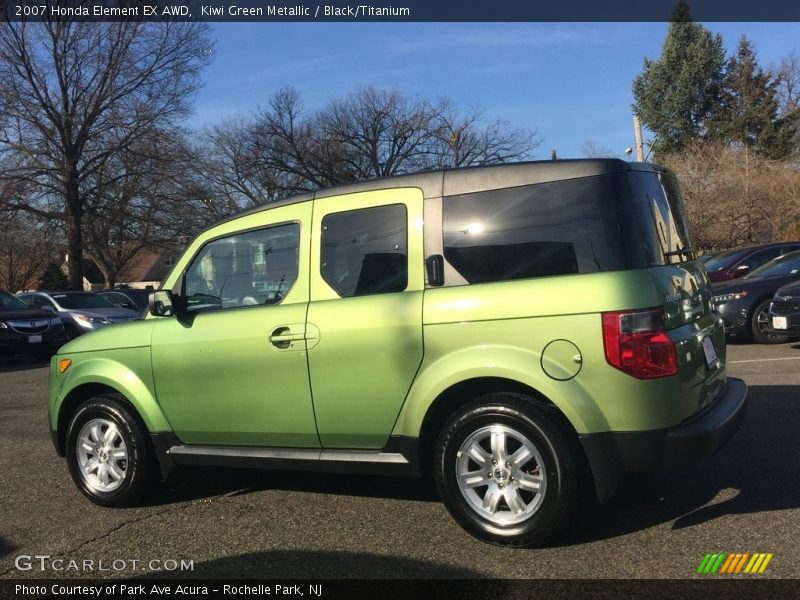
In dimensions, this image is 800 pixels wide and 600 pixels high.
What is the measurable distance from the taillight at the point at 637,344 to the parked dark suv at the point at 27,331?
1366cm

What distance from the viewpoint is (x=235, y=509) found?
15.6 ft

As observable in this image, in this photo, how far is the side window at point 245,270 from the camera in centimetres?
458

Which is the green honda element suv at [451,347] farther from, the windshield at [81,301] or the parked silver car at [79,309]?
the windshield at [81,301]

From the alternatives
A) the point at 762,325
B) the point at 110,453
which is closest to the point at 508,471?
the point at 110,453

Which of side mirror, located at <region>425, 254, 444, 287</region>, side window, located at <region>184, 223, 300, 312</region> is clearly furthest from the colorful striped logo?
side window, located at <region>184, 223, 300, 312</region>

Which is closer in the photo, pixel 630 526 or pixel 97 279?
pixel 630 526

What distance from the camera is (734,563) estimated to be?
3.52 metres

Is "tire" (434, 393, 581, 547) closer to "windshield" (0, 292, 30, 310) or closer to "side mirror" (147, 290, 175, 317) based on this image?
"side mirror" (147, 290, 175, 317)

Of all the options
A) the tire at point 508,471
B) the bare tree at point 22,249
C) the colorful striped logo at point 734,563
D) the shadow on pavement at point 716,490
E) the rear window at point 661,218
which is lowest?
the colorful striped logo at point 734,563

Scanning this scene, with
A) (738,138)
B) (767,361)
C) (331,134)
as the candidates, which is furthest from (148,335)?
(738,138)

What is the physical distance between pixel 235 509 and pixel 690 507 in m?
2.74

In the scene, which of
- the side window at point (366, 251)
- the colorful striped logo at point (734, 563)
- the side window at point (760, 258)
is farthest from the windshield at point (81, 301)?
the colorful striped logo at point (734, 563)

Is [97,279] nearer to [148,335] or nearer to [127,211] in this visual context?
[127,211]

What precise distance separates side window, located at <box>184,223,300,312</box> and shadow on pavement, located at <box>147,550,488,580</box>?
1.48 meters
